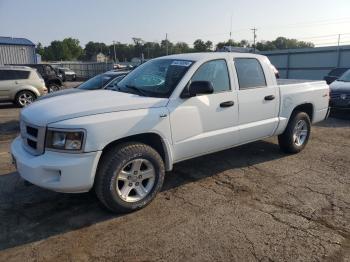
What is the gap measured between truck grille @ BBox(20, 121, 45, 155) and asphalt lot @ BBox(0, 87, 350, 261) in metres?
0.78

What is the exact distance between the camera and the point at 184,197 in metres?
4.46

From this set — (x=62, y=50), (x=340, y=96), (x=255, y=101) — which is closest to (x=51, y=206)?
(x=255, y=101)

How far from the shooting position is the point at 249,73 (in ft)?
17.5

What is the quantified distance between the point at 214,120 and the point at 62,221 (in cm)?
231

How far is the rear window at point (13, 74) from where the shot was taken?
13752 mm

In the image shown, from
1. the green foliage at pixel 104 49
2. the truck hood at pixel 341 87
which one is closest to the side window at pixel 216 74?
the truck hood at pixel 341 87

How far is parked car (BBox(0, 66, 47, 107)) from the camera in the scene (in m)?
13.7

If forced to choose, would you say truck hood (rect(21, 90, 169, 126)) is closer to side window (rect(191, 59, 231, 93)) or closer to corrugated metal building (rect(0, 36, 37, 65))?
side window (rect(191, 59, 231, 93))

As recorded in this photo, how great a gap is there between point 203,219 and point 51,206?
1.86 metres

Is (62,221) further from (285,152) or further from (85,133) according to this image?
(285,152)

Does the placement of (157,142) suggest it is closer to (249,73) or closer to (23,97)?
(249,73)

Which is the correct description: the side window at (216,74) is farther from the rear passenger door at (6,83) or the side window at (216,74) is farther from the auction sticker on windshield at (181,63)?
the rear passenger door at (6,83)

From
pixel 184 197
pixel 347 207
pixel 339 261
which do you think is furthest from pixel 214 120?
pixel 339 261

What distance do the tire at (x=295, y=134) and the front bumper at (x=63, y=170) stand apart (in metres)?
3.74
